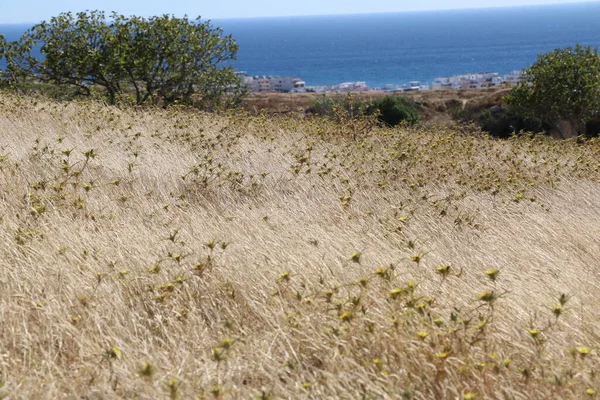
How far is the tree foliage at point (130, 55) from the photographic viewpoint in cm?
1612

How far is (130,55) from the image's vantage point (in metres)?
16.0

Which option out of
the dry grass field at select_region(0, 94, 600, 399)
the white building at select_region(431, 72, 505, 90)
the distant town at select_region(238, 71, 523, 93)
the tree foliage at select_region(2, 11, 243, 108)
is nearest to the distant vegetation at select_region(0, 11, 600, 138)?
the tree foliage at select_region(2, 11, 243, 108)

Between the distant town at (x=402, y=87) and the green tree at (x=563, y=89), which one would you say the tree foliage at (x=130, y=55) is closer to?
the green tree at (x=563, y=89)

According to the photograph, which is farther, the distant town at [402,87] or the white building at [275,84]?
the white building at [275,84]

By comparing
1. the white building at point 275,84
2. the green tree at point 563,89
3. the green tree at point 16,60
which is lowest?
the white building at point 275,84

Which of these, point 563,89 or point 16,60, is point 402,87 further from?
point 16,60

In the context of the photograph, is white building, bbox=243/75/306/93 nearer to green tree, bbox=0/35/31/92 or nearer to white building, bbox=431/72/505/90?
white building, bbox=431/72/505/90

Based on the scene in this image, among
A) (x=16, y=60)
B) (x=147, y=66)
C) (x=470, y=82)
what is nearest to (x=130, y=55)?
(x=147, y=66)

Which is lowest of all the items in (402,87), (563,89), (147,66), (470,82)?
(402,87)

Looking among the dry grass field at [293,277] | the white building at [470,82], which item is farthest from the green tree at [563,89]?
the white building at [470,82]

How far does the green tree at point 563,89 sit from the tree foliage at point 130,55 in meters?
9.58

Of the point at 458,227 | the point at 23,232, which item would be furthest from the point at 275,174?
the point at 23,232

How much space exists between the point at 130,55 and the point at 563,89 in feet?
41.9

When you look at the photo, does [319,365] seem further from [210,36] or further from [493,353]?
[210,36]
